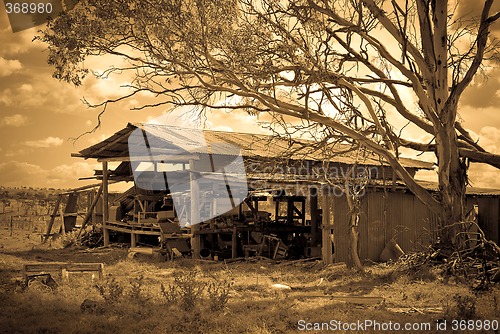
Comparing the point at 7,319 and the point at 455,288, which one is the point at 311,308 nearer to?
the point at 455,288

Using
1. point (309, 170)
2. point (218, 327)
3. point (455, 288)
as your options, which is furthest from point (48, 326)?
point (309, 170)

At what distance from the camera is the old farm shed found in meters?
17.6

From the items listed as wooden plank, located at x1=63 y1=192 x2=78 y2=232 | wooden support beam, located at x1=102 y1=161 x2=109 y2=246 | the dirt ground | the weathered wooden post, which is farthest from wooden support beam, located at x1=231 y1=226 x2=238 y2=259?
wooden plank, located at x1=63 y1=192 x2=78 y2=232

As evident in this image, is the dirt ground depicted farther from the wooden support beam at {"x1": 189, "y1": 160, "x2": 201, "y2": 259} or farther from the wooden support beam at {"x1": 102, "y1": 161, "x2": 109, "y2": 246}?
the wooden support beam at {"x1": 102, "y1": 161, "x2": 109, "y2": 246}

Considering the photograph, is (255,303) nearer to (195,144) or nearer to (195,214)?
(195,214)

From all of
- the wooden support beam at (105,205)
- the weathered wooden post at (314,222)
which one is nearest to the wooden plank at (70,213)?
the wooden support beam at (105,205)

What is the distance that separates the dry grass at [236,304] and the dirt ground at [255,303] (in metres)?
0.02

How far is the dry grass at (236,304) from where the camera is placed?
9258mm

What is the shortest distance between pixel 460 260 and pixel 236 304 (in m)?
5.83

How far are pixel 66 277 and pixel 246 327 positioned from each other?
5898mm

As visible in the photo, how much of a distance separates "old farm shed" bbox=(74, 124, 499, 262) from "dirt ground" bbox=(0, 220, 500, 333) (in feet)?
7.27

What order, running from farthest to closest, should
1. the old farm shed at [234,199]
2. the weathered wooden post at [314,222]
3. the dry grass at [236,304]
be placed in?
the weathered wooden post at [314,222], the old farm shed at [234,199], the dry grass at [236,304]

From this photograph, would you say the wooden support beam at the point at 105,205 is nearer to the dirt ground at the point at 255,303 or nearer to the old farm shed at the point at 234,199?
the old farm shed at the point at 234,199

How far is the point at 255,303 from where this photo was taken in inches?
453
